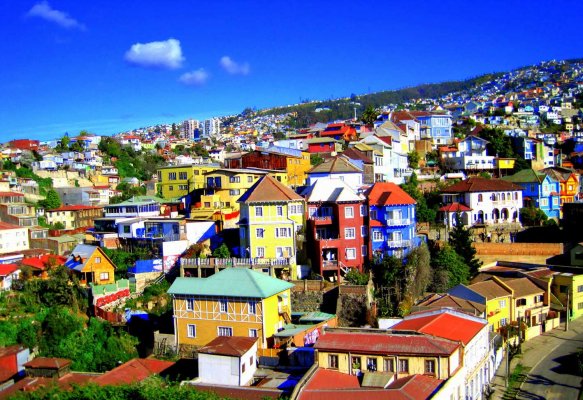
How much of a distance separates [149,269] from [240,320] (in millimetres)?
10120

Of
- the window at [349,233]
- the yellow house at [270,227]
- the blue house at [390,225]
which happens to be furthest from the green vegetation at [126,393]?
the blue house at [390,225]

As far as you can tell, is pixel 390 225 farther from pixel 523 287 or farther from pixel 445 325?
pixel 445 325

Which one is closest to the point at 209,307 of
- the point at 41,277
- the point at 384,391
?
the point at 384,391

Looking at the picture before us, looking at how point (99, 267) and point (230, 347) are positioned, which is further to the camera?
point (99, 267)

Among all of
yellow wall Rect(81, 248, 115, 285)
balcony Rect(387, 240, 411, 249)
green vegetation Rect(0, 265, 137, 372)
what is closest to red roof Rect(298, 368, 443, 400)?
green vegetation Rect(0, 265, 137, 372)

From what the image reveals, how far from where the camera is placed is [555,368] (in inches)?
1218

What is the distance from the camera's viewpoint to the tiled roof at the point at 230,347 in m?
24.8

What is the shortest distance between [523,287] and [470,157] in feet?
86.3

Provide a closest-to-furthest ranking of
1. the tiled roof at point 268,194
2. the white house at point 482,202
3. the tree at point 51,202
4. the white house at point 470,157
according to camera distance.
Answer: the tiled roof at point 268,194
the white house at point 482,202
the tree at point 51,202
the white house at point 470,157

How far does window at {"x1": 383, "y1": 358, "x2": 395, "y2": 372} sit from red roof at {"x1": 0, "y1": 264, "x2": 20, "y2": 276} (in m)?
25.7

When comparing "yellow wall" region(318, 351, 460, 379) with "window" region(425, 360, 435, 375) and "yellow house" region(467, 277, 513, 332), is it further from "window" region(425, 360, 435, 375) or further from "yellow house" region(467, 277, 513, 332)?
"yellow house" region(467, 277, 513, 332)

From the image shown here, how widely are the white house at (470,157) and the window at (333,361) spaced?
41.0 metres

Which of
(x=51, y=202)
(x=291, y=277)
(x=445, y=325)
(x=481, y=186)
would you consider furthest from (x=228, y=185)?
(x=445, y=325)

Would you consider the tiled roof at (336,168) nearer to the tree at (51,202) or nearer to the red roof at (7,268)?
the red roof at (7,268)
